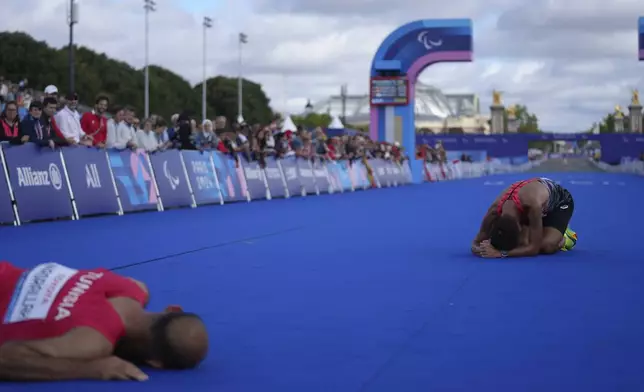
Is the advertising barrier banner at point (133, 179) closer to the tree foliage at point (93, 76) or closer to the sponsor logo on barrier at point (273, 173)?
the sponsor logo on barrier at point (273, 173)

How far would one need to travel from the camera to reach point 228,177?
23781 millimetres

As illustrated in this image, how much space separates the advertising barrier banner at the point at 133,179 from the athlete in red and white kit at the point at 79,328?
45.0ft

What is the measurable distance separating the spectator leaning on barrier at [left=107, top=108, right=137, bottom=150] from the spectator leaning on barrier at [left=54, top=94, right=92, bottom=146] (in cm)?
102

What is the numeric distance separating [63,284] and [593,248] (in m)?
8.33

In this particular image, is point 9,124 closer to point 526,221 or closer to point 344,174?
point 526,221

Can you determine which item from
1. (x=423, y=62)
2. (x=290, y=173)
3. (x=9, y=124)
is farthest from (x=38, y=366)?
(x=423, y=62)

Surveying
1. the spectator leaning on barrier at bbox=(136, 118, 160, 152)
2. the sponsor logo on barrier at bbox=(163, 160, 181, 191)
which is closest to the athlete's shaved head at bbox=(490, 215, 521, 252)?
the spectator leaning on barrier at bbox=(136, 118, 160, 152)

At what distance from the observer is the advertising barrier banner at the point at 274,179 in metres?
26.7

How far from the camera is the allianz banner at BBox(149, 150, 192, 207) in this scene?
19.9m

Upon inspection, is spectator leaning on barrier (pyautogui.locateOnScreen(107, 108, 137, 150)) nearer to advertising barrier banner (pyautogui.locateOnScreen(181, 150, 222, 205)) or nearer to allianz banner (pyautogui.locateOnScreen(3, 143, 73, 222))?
advertising barrier banner (pyautogui.locateOnScreen(181, 150, 222, 205))

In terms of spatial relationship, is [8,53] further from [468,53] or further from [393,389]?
[393,389]

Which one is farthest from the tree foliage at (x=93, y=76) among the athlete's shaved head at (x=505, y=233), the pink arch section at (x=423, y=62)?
the athlete's shaved head at (x=505, y=233)

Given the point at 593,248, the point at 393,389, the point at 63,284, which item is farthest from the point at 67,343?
the point at 593,248

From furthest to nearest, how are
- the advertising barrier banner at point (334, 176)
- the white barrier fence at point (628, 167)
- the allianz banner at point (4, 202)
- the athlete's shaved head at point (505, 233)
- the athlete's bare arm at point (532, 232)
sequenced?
the white barrier fence at point (628, 167) < the advertising barrier banner at point (334, 176) < the allianz banner at point (4, 202) < the athlete's shaved head at point (505, 233) < the athlete's bare arm at point (532, 232)
